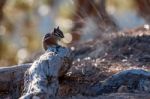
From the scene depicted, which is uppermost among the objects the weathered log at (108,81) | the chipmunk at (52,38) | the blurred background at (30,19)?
the blurred background at (30,19)

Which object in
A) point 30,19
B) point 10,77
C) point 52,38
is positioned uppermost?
point 30,19

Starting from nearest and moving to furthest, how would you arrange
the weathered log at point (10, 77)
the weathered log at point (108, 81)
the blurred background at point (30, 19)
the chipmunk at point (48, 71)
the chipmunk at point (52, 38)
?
the chipmunk at point (48, 71) < the weathered log at point (108, 81) < the chipmunk at point (52, 38) < the weathered log at point (10, 77) < the blurred background at point (30, 19)

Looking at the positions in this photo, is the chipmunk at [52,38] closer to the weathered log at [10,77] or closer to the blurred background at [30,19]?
the weathered log at [10,77]

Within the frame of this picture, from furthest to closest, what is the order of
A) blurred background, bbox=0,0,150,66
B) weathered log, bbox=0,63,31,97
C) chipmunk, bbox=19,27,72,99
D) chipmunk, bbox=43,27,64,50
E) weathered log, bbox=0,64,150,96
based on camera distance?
1. blurred background, bbox=0,0,150,66
2. weathered log, bbox=0,63,31,97
3. chipmunk, bbox=43,27,64,50
4. weathered log, bbox=0,64,150,96
5. chipmunk, bbox=19,27,72,99

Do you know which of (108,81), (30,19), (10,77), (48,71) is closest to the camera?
(48,71)

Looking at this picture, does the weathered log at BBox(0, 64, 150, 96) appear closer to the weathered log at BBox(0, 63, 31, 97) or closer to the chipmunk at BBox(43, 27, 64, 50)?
the weathered log at BBox(0, 63, 31, 97)

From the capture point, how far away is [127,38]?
8.14 metres

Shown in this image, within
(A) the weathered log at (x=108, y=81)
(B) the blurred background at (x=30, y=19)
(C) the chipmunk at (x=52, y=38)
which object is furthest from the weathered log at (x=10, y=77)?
(B) the blurred background at (x=30, y=19)

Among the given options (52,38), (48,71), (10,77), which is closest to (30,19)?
(10,77)

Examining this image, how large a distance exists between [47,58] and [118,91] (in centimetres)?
81

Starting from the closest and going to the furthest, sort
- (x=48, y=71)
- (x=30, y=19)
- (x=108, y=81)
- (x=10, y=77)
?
(x=48, y=71)
(x=108, y=81)
(x=10, y=77)
(x=30, y=19)

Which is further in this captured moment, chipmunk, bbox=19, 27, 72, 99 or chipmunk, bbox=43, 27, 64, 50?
chipmunk, bbox=43, 27, 64, 50

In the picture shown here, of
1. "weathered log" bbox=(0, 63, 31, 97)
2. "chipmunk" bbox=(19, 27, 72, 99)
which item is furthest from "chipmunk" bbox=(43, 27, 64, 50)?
"weathered log" bbox=(0, 63, 31, 97)

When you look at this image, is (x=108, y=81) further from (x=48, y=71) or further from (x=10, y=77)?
(x=10, y=77)
